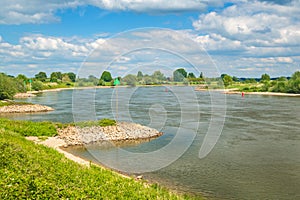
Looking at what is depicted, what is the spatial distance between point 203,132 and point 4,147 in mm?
19286

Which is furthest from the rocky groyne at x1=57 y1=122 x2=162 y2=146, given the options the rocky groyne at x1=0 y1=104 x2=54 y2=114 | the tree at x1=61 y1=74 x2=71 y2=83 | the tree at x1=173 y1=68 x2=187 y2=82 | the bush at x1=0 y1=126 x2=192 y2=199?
the tree at x1=61 y1=74 x2=71 y2=83

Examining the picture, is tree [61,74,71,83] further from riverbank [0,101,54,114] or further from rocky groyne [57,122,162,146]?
rocky groyne [57,122,162,146]

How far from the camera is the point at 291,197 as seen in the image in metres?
12.4

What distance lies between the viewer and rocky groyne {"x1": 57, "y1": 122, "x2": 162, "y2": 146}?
72.6ft

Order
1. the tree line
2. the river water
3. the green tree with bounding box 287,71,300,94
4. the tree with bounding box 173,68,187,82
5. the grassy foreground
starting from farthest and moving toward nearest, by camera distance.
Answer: the green tree with bounding box 287,71,300,94 → the tree line → the tree with bounding box 173,68,187,82 → the river water → the grassy foreground

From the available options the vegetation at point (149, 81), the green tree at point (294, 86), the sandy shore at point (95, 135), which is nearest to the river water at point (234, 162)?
the sandy shore at point (95, 135)

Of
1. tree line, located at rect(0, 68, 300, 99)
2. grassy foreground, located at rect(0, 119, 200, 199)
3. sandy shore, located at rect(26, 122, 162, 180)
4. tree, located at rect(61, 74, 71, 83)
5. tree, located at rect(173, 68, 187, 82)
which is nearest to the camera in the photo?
grassy foreground, located at rect(0, 119, 200, 199)

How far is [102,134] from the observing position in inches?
918

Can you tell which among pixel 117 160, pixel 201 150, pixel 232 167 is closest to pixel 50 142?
pixel 117 160

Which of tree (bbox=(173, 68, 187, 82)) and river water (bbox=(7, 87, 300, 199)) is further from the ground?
tree (bbox=(173, 68, 187, 82))

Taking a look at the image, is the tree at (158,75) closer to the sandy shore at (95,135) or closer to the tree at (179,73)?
the tree at (179,73)

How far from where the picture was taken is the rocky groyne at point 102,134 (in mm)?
22141

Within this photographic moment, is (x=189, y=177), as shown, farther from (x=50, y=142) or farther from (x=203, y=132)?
(x=203, y=132)

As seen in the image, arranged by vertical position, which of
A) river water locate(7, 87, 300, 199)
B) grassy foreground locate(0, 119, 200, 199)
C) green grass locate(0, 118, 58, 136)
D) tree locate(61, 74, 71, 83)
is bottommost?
river water locate(7, 87, 300, 199)
